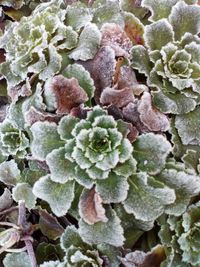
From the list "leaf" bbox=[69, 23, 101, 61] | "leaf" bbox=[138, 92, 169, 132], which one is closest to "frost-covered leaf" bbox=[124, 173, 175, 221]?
"leaf" bbox=[138, 92, 169, 132]

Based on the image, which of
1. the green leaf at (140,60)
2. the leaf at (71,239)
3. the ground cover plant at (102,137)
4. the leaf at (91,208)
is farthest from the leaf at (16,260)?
the green leaf at (140,60)

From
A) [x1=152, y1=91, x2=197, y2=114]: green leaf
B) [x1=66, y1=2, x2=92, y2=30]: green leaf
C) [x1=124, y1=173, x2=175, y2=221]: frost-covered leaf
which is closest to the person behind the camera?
[x1=124, y1=173, x2=175, y2=221]: frost-covered leaf

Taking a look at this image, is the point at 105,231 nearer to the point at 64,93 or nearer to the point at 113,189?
the point at 113,189

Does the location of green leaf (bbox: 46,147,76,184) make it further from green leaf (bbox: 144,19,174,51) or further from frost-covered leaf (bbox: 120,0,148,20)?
frost-covered leaf (bbox: 120,0,148,20)

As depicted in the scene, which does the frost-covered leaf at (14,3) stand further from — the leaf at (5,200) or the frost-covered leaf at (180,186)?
the frost-covered leaf at (180,186)

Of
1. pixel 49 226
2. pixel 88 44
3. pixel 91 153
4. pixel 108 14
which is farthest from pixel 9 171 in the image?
pixel 108 14

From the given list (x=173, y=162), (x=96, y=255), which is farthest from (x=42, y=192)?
(x=173, y=162)
